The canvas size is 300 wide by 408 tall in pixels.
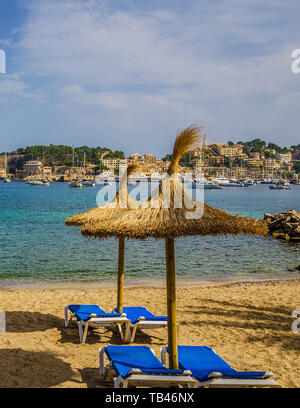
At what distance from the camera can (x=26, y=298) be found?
9891mm

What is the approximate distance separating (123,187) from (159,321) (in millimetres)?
2194

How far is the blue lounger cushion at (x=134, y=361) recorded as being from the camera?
4395mm

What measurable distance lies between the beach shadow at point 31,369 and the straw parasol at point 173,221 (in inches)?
63.3

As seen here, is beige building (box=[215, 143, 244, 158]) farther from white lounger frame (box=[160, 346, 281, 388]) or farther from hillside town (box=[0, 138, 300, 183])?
hillside town (box=[0, 138, 300, 183])

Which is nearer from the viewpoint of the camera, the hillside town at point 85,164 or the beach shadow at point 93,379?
the beach shadow at point 93,379

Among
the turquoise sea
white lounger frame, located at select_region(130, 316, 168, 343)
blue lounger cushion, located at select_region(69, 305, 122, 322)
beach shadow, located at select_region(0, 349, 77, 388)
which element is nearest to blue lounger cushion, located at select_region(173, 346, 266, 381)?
white lounger frame, located at select_region(130, 316, 168, 343)

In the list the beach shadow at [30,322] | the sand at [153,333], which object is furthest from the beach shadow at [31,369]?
the beach shadow at [30,322]

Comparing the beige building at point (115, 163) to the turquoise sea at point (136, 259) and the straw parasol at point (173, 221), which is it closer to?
the straw parasol at point (173, 221)

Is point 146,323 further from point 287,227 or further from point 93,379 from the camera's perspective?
point 287,227

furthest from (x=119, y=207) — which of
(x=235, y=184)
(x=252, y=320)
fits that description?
(x=235, y=184)

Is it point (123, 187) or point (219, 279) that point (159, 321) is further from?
point (219, 279)

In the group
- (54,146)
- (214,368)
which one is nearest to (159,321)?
(214,368)

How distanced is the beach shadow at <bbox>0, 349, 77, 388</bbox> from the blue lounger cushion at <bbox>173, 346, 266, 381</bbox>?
4.87 feet

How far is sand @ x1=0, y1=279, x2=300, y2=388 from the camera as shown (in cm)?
566
